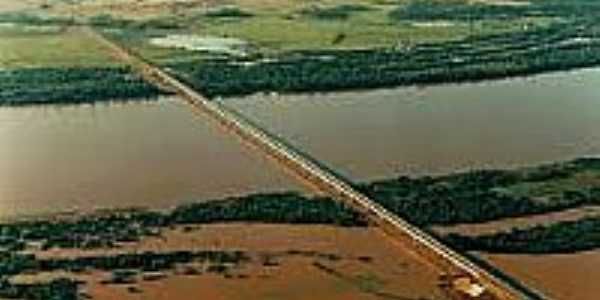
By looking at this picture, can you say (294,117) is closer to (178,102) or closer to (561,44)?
(178,102)

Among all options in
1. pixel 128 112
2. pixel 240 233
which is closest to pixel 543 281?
pixel 240 233

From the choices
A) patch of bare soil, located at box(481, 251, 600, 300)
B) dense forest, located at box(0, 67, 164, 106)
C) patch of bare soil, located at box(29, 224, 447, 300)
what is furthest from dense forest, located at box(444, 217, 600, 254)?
dense forest, located at box(0, 67, 164, 106)

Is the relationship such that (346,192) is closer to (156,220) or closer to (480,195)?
(480,195)

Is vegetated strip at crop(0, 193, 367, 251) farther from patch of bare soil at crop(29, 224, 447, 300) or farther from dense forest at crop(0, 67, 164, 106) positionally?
dense forest at crop(0, 67, 164, 106)

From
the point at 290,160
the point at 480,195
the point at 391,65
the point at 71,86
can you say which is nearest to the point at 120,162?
the point at 290,160

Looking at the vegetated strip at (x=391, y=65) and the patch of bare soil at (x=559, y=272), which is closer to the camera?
the patch of bare soil at (x=559, y=272)

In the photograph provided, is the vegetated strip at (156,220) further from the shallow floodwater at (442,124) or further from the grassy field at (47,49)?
the grassy field at (47,49)

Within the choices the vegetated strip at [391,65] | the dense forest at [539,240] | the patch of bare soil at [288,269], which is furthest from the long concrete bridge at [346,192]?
the vegetated strip at [391,65]
